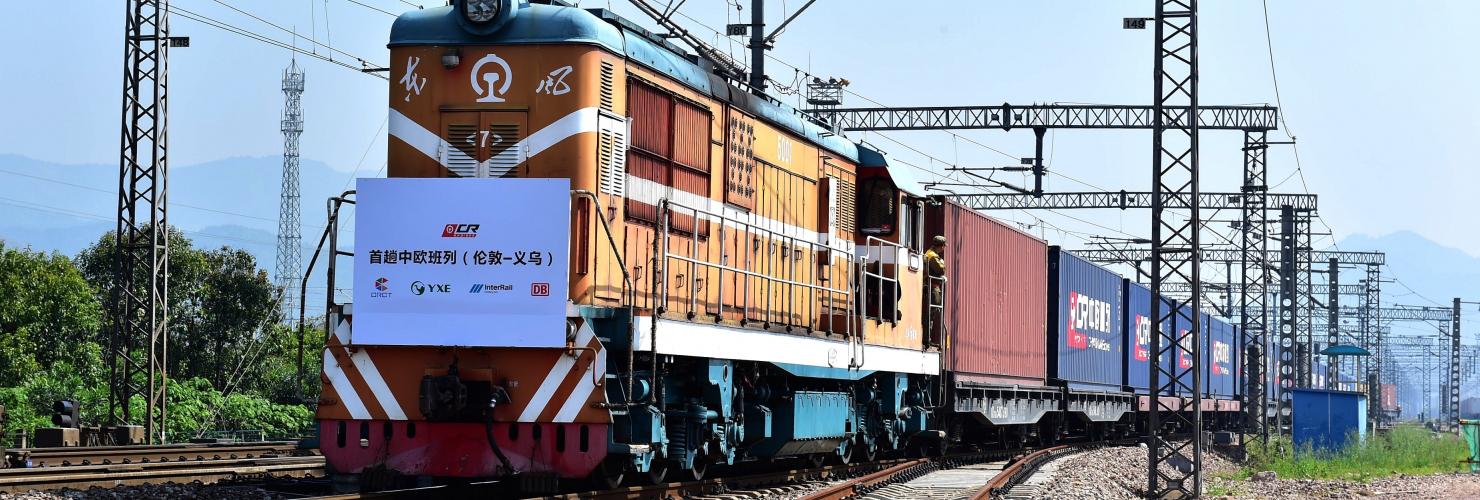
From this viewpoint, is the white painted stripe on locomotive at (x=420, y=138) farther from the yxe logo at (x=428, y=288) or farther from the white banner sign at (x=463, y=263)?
the yxe logo at (x=428, y=288)

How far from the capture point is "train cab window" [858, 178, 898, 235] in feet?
54.1

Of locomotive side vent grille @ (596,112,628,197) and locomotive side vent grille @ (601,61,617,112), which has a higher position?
locomotive side vent grille @ (601,61,617,112)

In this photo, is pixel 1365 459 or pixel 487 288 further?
pixel 1365 459

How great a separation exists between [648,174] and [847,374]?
3828 millimetres

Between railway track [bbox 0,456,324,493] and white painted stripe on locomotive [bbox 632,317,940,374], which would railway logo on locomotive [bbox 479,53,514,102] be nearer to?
white painted stripe on locomotive [bbox 632,317,940,374]

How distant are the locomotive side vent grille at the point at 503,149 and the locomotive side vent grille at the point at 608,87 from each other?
2.19 ft

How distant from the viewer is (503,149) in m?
11.2

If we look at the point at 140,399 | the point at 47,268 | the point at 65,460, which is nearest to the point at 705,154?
the point at 65,460

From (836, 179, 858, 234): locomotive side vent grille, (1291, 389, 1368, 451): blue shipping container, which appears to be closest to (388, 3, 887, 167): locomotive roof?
(836, 179, 858, 234): locomotive side vent grille

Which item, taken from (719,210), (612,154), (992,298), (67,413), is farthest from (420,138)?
(992,298)

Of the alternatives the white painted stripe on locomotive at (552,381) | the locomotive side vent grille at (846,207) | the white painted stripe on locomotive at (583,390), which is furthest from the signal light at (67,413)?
the white painted stripe on locomotive at (583,390)

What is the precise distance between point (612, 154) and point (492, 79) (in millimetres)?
1026

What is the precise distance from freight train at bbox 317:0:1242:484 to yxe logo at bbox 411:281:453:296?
74 millimetres

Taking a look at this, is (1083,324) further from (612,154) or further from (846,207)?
(612,154)
